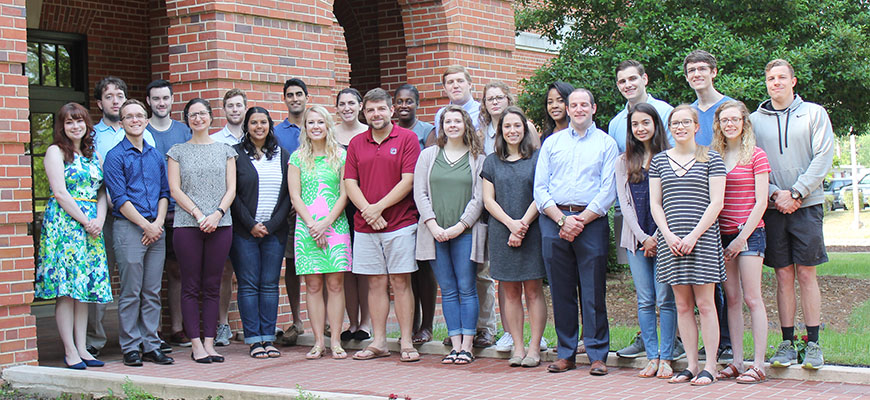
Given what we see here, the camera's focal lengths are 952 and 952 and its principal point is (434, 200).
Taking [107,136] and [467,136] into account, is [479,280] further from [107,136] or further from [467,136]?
[107,136]

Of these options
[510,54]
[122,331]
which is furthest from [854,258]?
[122,331]

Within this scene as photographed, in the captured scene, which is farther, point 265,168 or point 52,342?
point 52,342

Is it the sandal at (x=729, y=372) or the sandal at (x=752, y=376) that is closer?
the sandal at (x=752, y=376)

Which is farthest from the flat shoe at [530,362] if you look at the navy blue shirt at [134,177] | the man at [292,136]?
the navy blue shirt at [134,177]

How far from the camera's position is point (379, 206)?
24.8ft

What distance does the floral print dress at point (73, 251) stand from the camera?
23.8 ft

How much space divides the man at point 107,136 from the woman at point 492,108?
2.83 meters

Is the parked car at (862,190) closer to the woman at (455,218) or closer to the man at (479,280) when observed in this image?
the man at (479,280)

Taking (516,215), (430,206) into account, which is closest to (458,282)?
(430,206)

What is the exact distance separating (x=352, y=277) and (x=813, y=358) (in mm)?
3978

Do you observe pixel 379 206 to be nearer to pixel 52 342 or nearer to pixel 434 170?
pixel 434 170

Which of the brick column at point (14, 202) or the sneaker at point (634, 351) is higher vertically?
the brick column at point (14, 202)

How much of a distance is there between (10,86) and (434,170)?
3.38m

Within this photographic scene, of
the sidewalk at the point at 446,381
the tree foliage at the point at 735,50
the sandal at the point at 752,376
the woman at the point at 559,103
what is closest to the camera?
the sidewalk at the point at 446,381
